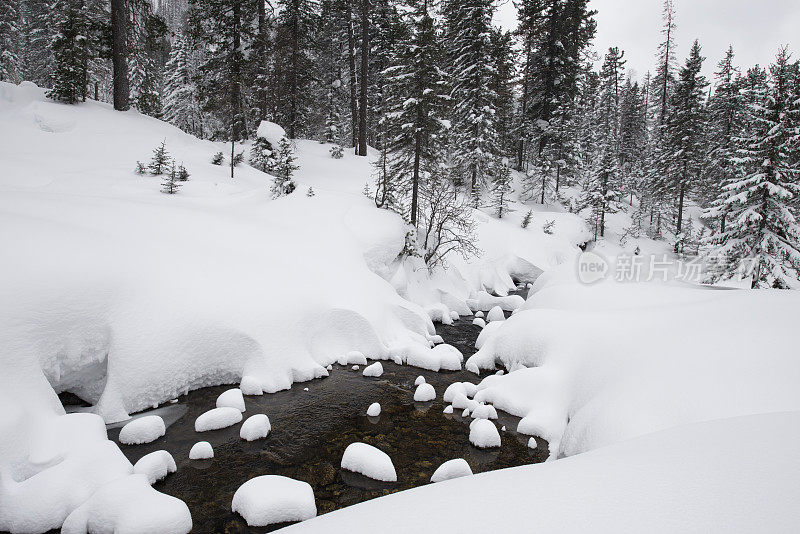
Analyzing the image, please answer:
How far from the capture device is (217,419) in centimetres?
694

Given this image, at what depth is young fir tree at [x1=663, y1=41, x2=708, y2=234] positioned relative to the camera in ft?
94.3

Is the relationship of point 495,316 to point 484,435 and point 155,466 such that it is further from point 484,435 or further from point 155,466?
point 155,466

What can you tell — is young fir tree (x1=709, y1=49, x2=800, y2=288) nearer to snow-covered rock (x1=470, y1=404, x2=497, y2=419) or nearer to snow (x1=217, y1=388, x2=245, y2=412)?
snow-covered rock (x1=470, y1=404, x2=497, y2=419)

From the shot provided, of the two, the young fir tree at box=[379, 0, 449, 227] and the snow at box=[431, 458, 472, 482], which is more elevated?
the young fir tree at box=[379, 0, 449, 227]

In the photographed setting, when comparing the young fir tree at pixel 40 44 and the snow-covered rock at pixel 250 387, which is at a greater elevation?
the young fir tree at pixel 40 44

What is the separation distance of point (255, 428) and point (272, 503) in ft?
6.92

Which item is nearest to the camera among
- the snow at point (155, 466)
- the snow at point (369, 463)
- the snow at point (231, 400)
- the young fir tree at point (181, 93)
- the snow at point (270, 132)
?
the snow at point (155, 466)

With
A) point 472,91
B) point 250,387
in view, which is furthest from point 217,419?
point 472,91

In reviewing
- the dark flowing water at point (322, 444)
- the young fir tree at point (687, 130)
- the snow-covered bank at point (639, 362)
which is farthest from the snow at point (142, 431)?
the young fir tree at point (687, 130)

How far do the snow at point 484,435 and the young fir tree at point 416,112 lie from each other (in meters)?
11.5

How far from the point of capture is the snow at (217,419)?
682 cm

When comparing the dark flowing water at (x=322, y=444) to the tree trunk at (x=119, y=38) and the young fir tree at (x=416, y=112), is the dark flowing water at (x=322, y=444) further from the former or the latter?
the tree trunk at (x=119, y=38)

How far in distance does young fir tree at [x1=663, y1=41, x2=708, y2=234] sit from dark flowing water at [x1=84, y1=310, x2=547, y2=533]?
30551mm

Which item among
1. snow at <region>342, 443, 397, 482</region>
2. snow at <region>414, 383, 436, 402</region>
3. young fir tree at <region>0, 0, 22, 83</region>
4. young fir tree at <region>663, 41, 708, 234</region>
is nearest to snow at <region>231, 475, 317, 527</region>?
snow at <region>342, 443, 397, 482</region>
